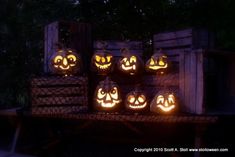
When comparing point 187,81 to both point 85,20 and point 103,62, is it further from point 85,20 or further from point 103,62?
point 85,20

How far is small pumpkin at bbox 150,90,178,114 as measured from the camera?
5.34 meters

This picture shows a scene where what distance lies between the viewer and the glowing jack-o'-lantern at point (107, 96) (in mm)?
5656

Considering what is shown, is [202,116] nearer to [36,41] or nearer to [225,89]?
[225,89]

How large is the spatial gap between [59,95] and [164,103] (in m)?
1.70

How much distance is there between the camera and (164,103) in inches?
211

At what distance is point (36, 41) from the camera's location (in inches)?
360

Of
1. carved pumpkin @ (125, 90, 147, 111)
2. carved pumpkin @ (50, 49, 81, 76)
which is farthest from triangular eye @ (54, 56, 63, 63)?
carved pumpkin @ (125, 90, 147, 111)

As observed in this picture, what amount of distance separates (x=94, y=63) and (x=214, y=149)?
260 cm

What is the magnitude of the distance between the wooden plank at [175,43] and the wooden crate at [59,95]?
1.96m

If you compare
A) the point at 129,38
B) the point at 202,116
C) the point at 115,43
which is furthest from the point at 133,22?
the point at 202,116

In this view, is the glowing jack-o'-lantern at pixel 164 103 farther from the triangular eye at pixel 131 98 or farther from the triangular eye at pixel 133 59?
the triangular eye at pixel 133 59

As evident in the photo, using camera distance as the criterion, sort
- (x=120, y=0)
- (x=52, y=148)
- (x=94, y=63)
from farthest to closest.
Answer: (x=120, y=0) → (x=52, y=148) → (x=94, y=63)

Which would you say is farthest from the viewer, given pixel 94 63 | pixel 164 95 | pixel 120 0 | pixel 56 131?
pixel 120 0

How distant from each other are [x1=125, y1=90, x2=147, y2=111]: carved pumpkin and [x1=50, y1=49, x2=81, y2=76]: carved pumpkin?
105 cm
